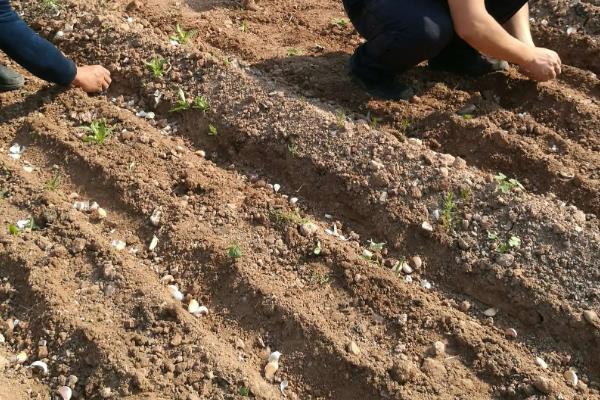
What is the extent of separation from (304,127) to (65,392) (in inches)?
61.3

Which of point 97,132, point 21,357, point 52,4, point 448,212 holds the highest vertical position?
point 448,212

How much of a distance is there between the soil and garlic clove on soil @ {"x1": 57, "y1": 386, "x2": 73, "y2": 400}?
0.02 m

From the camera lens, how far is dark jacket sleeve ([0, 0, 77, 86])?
3.12 meters

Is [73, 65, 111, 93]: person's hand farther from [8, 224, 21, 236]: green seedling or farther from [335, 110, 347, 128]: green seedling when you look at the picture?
[335, 110, 347, 128]: green seedling

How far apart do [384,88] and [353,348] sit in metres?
1.46

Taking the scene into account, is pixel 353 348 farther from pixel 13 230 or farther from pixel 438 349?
pixel 13 230

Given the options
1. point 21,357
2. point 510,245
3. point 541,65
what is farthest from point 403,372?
point 541,65

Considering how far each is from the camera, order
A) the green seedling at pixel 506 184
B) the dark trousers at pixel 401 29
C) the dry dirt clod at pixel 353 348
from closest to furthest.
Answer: the dry dirt clod at pixel 353 348 → the green seedling at pixel 506 184 → the dark trousers at pixel 401 29

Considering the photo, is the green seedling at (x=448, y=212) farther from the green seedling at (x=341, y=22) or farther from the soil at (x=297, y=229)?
the green seedling at (x=341, y=22)

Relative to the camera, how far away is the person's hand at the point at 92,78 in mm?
3379

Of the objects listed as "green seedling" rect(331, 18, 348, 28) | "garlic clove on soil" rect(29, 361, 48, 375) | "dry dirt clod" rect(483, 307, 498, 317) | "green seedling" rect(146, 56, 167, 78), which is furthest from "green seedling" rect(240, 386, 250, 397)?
"green seedling" rect(331, 18, 348, 28)

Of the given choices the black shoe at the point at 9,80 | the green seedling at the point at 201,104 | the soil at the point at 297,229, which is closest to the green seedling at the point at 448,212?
the soil at the point at 297,229

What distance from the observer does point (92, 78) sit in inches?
134

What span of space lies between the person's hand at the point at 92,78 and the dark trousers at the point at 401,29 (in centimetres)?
132
